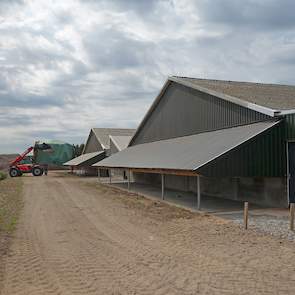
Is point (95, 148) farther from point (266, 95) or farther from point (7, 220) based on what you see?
point (7, 220)

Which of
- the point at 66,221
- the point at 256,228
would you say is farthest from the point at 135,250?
the point at 66,221

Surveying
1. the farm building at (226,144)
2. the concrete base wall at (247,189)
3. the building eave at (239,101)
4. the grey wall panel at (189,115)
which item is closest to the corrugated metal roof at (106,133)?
the grey wall panel at (189,115)

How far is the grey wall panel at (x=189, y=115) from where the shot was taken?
18672 millimetres

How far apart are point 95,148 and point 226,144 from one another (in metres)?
38.5

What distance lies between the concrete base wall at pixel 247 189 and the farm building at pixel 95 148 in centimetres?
2316

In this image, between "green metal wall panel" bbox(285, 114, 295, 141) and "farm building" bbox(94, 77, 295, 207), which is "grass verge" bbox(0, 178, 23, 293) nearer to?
"farm building" bbox(94, 77, 295, 207)

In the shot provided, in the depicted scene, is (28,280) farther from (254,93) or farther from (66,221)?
(254,93)

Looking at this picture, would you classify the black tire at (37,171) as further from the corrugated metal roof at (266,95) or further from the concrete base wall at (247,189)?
the corrugated metal roof at (266,95)

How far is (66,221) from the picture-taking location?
1356 centimetres

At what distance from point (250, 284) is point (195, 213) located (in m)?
8.53

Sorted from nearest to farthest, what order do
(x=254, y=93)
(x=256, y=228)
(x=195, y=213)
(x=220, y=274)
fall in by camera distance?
1. (x=220, y=274)
2. (x=256, y=228)
3. (x=195, y=213)
4. (x=254, y=93)

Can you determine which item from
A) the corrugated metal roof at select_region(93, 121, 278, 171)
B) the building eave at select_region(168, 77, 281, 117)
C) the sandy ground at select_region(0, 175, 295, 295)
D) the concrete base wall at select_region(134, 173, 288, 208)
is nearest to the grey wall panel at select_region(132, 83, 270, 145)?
the building eave at select_region(168, 77, 281, 117)

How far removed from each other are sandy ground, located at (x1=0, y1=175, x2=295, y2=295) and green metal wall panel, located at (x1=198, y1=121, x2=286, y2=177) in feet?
6.91

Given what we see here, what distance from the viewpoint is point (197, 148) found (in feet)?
60.1
